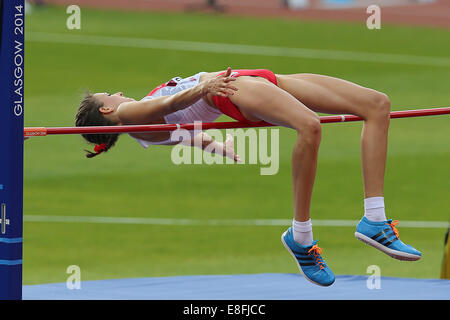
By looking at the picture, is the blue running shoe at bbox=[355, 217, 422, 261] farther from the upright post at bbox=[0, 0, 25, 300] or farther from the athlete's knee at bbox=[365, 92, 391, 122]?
the upright post at bbox=[0, 0, 25, 300]

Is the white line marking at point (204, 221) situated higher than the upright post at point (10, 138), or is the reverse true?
the upright post at point (10, 138)

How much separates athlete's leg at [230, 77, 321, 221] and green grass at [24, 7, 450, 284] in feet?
14.0

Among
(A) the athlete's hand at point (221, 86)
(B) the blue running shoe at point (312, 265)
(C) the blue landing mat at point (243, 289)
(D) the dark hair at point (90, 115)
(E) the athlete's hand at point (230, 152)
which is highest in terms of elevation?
(A) the athlete's hand at point (221, 86)

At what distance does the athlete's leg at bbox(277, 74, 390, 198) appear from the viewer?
6406 millimetres

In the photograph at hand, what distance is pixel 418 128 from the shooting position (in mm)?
17859

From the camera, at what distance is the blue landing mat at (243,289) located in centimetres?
764

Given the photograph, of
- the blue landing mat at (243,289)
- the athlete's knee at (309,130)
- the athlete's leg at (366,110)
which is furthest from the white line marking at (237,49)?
the athlete's knee at (309,130)

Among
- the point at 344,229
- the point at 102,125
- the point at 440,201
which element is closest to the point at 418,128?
the point at 440,201

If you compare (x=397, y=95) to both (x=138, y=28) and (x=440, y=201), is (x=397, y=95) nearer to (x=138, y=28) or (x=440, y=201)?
(x=440, y=201)

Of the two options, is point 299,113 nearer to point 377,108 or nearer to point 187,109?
point 377,108

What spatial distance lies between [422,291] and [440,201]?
21.3ft

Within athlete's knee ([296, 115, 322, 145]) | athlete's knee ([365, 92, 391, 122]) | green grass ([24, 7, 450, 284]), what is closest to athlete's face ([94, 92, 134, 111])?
athlete's knee ([296, 115, 322, 145])

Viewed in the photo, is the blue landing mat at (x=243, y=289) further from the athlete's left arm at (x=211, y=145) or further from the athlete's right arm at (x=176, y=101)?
the athlete's right arm at (x=176, y=101)

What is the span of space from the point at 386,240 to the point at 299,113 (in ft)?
2.87
